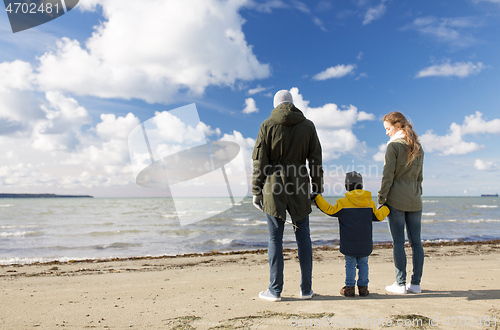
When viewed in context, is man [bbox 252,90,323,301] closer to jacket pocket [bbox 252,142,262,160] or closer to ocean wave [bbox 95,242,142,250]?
jacket pocket [bbox 252,142,262,160]

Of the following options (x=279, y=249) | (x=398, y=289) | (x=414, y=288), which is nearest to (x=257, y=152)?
(x=279, y=249)

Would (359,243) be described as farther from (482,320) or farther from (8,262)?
(8,262)

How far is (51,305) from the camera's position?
3.09 meters

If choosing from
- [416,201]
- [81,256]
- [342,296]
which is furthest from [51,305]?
[81,256]

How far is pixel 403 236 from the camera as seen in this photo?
3.07 meters

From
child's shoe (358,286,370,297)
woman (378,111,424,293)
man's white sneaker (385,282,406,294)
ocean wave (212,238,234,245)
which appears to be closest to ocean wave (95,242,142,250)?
ocean wave (212,238,234,245)

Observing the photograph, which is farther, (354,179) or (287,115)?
(354,179)

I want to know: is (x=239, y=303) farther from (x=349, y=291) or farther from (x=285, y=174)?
(x=285, y=174)

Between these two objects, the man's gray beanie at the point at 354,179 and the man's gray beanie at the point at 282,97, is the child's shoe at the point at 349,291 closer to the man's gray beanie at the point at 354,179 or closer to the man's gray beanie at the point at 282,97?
the man's gray beanie at the point at 354,179

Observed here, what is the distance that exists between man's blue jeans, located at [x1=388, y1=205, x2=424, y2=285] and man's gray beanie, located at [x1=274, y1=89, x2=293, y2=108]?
1.54 meters

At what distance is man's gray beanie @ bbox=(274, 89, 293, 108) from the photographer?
9.65 ft

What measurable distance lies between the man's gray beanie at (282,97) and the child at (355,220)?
994 mm

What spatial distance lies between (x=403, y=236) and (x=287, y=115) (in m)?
1.76

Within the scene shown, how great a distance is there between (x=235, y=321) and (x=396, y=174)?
213 centimetres
